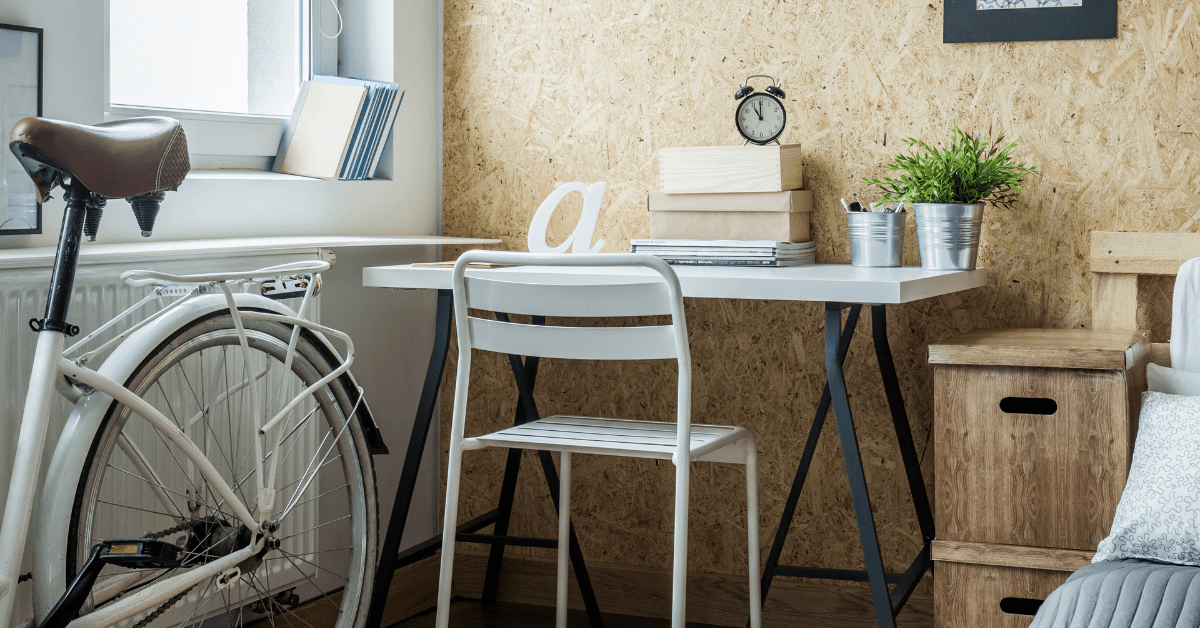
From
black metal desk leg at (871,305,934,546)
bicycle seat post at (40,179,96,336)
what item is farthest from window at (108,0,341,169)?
black metal desk leg at (871,305,934,546)

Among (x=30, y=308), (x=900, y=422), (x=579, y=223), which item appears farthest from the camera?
(x=579, y=223)

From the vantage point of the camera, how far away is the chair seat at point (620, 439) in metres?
1.74

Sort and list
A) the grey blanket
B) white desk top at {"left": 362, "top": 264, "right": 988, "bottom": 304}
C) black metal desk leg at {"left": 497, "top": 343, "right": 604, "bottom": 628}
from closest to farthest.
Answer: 1. the grey blanket
2. white desk top at {"left": 362, "top": 264, "right": 988, "bottom": 304}
3. black metal desk leg at {"left": 497, "top": 343, "right": 604, "bottom": 628}

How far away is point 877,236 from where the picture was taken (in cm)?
216

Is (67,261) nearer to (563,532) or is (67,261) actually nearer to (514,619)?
(563,532)

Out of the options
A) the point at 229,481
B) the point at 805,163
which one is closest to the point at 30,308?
the point at 229,481

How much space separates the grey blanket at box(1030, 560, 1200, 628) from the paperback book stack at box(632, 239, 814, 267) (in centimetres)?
83

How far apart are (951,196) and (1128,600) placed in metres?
0.82

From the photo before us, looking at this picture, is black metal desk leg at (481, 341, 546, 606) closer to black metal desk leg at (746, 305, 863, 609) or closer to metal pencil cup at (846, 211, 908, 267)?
black metal desk leg at (746, 305, 863, 609)

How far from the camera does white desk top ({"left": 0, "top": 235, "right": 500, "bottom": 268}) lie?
5.45 ft

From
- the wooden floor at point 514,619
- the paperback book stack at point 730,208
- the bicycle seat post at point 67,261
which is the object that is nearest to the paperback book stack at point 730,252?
the paperback book stack at point 730,208

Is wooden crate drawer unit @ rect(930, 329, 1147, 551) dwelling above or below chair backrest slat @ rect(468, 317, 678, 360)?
below

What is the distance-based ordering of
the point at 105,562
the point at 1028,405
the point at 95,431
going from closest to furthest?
the point at 105,562
the point at 95,431
the point at 1028,405

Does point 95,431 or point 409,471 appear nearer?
point 95,431
